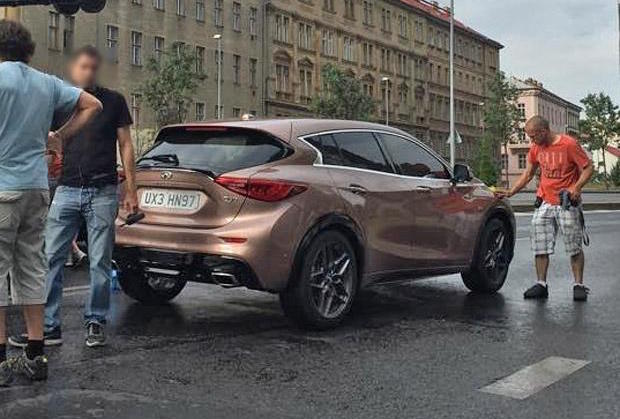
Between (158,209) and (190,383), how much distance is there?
1.85 m

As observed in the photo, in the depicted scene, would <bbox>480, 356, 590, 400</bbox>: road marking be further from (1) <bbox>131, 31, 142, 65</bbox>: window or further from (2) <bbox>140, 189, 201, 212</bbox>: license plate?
(1) <bbox>131, 31, 142, 65</bbox>: window

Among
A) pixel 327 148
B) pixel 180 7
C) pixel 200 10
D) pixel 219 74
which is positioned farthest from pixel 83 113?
pixel 200 10

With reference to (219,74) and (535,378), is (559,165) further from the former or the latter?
(219,74)

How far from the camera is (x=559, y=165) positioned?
311 inches

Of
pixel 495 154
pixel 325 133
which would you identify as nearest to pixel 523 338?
pixel 325 133

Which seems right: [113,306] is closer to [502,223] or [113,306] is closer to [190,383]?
[190,383]

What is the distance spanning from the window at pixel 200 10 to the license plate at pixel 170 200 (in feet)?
168

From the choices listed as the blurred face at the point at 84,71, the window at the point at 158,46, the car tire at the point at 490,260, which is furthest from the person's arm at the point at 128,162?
the window at the point at 158,46

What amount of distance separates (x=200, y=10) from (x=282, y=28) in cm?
933

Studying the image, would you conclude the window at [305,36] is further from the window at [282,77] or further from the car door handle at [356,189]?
the car door handle at [356,189]

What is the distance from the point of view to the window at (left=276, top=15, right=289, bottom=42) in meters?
63.0

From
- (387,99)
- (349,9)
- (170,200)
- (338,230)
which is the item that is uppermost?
(349,9)

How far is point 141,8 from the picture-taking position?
5119cm

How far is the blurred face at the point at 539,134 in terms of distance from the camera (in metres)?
7.97
